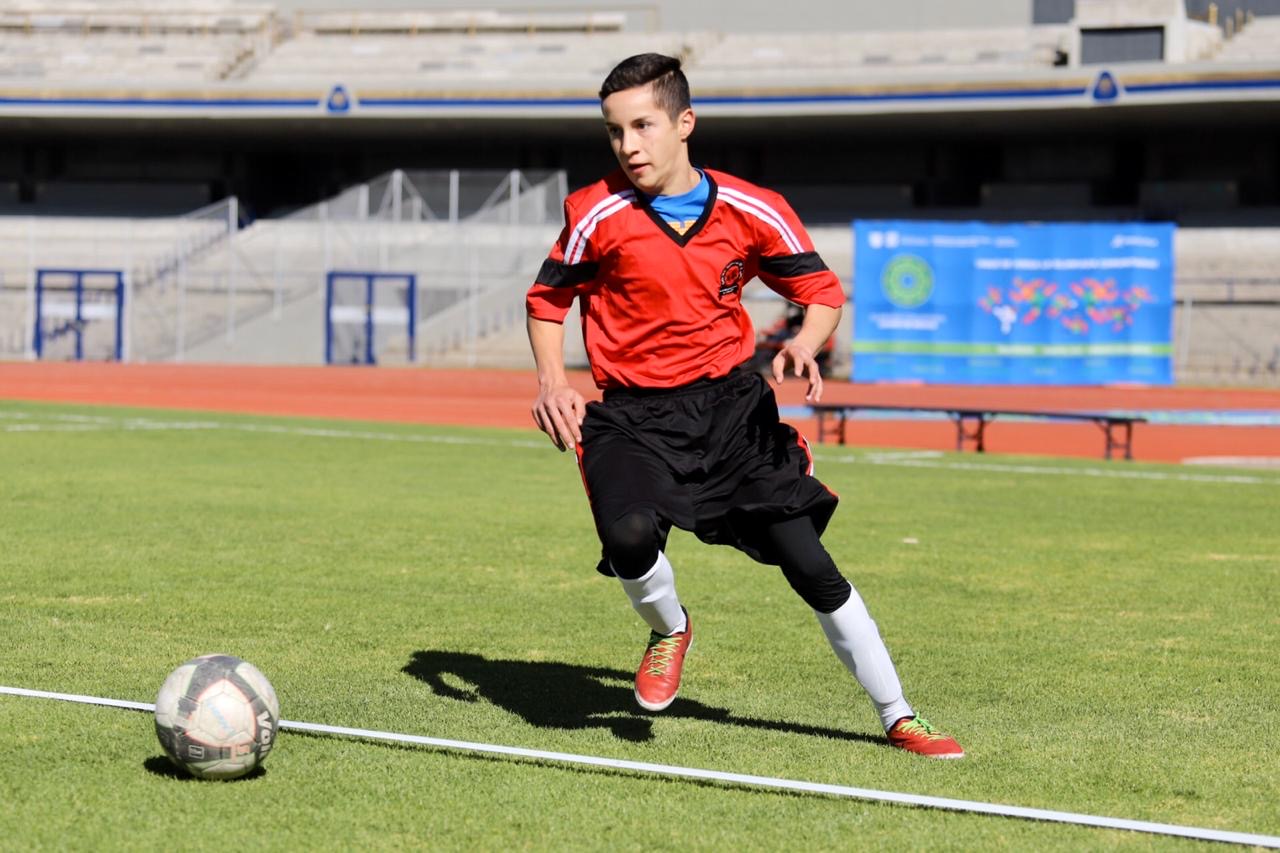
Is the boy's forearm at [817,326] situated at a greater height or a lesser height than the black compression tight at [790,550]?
greater

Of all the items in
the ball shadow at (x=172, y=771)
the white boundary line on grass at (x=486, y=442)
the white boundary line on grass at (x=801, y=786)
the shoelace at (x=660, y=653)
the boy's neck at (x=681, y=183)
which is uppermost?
the boy's neck at (x=681, y=183)

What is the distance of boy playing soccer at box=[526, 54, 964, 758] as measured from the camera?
5387mm

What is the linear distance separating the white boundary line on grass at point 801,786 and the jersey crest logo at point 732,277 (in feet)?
5.25

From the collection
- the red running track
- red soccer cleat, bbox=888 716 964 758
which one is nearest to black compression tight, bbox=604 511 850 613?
red soccer cleat, bbox=888 716 964 758

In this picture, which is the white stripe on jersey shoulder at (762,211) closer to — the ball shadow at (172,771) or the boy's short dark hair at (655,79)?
the boy's short dark hair at (655,79)

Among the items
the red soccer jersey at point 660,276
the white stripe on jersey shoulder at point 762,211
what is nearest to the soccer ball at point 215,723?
the red soccer jersey at point 660,276

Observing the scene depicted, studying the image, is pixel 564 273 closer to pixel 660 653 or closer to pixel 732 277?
pixel 732 277

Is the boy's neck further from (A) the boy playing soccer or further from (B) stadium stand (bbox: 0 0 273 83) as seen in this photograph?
(B) stadium stand (bbox: 0 0 273 83)

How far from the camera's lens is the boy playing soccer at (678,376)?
5387 millimetres

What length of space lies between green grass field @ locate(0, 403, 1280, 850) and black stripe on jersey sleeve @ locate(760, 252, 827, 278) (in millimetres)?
1539

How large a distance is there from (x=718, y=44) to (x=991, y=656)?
43518 millimetres

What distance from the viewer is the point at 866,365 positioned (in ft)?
108

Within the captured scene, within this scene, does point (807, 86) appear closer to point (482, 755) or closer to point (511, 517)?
point (511, 517)

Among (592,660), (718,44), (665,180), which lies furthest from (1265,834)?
(718,44)
